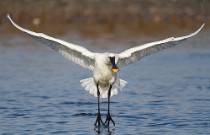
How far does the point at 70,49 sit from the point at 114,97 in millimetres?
2782

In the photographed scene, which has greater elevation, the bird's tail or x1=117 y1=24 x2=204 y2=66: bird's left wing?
x1=117 y1=24 x2=204 y2=66: bird's left wing

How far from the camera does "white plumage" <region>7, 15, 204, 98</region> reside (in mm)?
13016

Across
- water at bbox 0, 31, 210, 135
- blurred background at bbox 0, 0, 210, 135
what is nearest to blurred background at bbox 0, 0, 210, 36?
blurred background at bbox 0, 0, 210, 135

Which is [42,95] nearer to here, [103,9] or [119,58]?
[119,58]

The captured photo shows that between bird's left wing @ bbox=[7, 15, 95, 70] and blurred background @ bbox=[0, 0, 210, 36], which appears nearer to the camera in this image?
bird's left wing @ bbox=[7, 15, 95, 70]

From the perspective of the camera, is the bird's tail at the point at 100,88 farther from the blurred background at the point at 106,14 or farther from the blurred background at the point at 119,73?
the blurred background at the point at 106,14

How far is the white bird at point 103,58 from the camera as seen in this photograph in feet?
42.6

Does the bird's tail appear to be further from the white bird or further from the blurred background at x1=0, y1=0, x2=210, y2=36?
the blurred background at x1=0, y1=0, x2=210, y2=36

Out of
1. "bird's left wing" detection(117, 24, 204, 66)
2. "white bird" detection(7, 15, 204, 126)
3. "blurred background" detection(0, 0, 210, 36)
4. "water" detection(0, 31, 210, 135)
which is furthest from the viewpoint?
"blurred background" detection(0, 0, 210, 36)

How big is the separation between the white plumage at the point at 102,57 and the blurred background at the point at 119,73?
Answer: 2.09ft

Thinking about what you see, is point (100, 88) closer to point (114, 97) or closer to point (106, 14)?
point (114, 97)

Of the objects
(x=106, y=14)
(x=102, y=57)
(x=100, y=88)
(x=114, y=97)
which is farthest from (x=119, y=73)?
(x=106, y=14)

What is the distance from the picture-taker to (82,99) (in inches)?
615

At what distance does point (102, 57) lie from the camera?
13.0 meters
